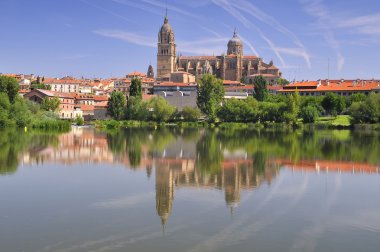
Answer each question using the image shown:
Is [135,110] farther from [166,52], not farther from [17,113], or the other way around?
[166,52]

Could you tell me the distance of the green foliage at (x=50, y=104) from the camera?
69.1 metres

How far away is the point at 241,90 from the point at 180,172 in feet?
273

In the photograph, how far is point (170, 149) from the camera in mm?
29078

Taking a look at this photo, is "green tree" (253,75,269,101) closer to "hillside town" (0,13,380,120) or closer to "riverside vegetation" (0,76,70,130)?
"hillside town" (0,13,380,120)

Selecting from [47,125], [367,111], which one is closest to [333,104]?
[367,111]

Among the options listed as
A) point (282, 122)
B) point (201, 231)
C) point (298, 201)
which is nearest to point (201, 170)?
point (298, 201)

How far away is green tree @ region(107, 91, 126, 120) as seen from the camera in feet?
228

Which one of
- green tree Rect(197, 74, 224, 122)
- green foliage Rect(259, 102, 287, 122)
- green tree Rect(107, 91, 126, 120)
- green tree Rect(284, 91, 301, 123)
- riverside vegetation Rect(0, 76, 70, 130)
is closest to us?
riverside vegetation Rect(0, 76, 70, 130)

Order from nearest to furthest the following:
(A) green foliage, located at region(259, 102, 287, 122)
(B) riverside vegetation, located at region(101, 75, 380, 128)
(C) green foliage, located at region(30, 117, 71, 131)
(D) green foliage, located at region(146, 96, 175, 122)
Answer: (C) green foliage, located at region(30, 117, 71, 131) → (B) riverside vegetation, located at region(101, 75, 380, 128) → (A) green foliage, located at region(259, 102, 287, 122) → (D) green foliage, located at region(146, 96, 175, 122)

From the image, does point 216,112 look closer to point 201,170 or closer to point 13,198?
point 201,170

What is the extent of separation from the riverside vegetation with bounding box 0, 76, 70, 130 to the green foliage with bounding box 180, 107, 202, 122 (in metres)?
18.8

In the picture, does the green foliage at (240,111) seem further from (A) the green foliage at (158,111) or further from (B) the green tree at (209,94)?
(A) the green foliage at (158,111)

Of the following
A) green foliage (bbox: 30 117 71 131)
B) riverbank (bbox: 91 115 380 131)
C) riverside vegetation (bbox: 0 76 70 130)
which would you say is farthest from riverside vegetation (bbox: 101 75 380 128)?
riverside vegetation (bbox: 0 76 70 130)

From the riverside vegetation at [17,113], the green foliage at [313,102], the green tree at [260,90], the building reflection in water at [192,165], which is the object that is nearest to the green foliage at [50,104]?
the riverside vegetation at [17,113]
